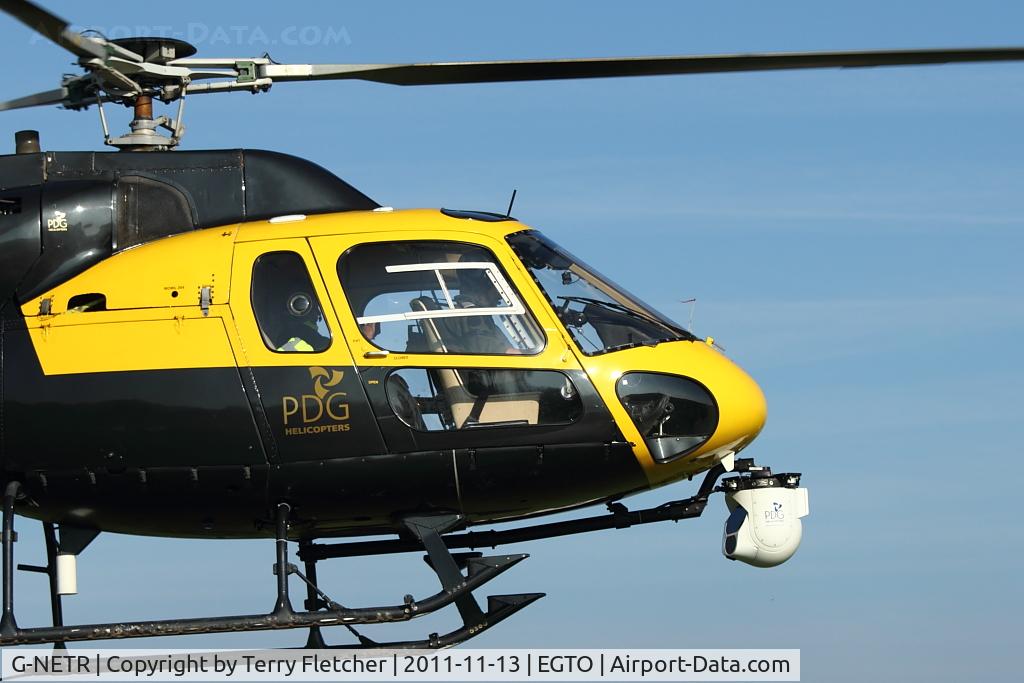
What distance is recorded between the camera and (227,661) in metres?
13.9

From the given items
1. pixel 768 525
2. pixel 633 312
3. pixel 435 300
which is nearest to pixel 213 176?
pixel 435 300

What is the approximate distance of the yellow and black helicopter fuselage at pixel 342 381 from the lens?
43.5 ft

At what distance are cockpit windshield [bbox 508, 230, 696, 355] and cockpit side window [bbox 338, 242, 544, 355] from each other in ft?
1.06

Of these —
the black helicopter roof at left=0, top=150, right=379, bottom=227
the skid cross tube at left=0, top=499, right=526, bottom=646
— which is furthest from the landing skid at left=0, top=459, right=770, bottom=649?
the black helicopter roof at left=0, top=150, right=379, bottom=227

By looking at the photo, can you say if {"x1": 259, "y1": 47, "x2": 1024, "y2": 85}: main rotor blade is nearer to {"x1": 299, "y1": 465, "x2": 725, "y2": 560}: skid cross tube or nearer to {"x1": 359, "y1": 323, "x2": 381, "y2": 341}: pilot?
{"x1": 359, "y1": 323, "x2": 381, "y2": 341}: pilot

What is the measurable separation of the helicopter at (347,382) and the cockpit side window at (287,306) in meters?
0.02

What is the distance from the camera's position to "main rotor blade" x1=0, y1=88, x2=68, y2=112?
584 inches

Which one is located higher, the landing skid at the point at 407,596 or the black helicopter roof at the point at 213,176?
the black helicopter roof at the point at 213,176

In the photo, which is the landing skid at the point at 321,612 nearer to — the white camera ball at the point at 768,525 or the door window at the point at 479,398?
the door window at the point at 479,398

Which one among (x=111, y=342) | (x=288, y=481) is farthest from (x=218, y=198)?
(x=288, y=481)

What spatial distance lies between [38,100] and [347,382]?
426 cm

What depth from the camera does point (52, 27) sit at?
43.0 feet

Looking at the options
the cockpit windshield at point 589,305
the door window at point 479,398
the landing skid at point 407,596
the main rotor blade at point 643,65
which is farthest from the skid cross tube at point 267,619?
the main rotor blade at point 643,65

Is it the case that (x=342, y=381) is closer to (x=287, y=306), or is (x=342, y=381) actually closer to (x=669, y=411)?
(x=287, y=306)
